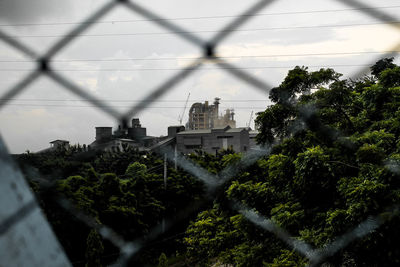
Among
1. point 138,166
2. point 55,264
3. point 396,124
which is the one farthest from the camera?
point 138,166

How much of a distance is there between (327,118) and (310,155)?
415mm

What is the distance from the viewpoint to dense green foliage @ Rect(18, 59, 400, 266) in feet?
4.16

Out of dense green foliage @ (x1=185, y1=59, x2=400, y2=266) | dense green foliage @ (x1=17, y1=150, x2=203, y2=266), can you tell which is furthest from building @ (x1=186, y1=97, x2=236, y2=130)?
dense green foliage @ (x1=17, y1=150, x2=203, y2=266)

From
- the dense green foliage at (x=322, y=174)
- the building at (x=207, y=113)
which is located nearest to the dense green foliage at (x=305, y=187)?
the dense green foliage at (x=322, y=174)

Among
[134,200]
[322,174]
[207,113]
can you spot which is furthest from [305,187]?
[134,200]

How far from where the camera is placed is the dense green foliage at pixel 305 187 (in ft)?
4.16

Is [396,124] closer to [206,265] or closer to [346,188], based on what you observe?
[346,188]

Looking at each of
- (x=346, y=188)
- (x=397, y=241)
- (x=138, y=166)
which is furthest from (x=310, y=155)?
(x=138, y=166)

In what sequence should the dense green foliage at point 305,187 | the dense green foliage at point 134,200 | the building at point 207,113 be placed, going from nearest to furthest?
the building at point 207,113, the dense green foliage at point 305,187, the dense green foliage at point 134,200

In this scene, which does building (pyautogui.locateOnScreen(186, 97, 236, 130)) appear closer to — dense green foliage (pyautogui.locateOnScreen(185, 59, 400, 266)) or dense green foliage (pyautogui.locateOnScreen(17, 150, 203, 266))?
dense green foliage (pyautogui.locateOnScreen(185, 59, 400, 266))

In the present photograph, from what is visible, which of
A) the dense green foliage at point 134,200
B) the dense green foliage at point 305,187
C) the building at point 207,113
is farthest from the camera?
the dense green foliage at point 134,200

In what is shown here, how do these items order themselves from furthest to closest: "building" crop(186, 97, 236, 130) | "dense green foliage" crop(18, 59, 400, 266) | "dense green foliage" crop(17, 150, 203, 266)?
"dense green foliage" crop(17, 150, 203, 266)
"dense green foliage" crop(18, 59, 400, 266)
"building" crop(186, 97, 236, 130)

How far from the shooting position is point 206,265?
2744 mm

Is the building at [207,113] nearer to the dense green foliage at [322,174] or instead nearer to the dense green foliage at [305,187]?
the dense green foliage at [305,187]
